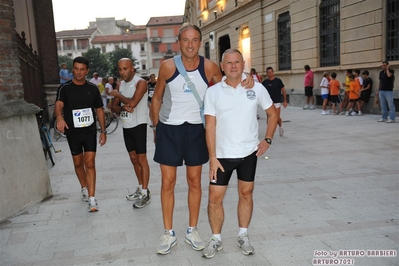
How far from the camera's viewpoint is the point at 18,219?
4953mm

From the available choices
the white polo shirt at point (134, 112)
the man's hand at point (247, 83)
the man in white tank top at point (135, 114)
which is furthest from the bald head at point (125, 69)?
the man's hand at point (247, 83)

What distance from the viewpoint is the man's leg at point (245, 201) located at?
3.75 meters

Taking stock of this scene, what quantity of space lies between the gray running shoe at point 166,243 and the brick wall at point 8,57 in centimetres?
288

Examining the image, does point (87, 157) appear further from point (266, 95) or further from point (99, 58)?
point (99, 58)

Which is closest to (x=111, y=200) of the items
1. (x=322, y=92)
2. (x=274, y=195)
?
(x=274, y=195)

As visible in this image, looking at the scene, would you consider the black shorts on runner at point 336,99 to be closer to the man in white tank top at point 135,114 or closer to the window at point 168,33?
the man in white tank top at point 135,114

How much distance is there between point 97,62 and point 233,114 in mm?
81798

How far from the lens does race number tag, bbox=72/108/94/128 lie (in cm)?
529

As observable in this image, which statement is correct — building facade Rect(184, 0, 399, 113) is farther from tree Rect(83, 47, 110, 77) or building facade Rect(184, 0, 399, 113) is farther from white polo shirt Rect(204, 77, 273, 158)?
tree Rect(83, 47, 110, 77)

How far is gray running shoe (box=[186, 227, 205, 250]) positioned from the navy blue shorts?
69 cm

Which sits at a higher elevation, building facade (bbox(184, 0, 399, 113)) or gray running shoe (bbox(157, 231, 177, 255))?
building facade (bbox(184, 0, 399, 113))

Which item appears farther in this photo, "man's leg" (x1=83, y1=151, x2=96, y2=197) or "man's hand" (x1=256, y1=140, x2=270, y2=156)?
"man's leg" (x1=83, y1=151, x2=96, y2=197)

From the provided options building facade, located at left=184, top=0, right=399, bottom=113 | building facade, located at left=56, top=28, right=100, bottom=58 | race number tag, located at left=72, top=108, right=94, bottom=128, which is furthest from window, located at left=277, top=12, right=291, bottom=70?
building facade, located at left=56, top=28, right=100, bottom=58

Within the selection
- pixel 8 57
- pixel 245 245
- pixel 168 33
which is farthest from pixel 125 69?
pixel 168 33
